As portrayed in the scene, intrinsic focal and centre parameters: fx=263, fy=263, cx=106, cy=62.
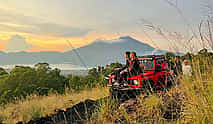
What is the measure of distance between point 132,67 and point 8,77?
6.16 metres

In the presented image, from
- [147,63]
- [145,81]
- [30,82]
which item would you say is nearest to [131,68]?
[145,81]

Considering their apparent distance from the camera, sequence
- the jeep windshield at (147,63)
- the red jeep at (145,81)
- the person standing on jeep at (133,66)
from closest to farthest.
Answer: the red jeep at (145,81) < the person standing on jeep at (133,66) < the jeep windshield at (147,63)

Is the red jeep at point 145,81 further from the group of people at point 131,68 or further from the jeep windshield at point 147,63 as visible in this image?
the group of people at point 131,68

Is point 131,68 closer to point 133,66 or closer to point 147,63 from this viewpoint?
point 133,66

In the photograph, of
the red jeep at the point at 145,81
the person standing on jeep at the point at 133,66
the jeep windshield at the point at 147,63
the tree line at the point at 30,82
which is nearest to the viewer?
the red jeep at the point at 145,81

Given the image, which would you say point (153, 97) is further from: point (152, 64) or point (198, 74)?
point (152, 64)

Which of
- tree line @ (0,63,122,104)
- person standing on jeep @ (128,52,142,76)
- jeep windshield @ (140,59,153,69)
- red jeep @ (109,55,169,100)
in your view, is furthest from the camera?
tree line @ (0,63,122,104)

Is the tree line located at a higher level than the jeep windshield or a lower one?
lower

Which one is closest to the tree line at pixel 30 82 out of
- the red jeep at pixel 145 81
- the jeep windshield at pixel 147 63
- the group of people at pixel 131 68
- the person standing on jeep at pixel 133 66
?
the jeep windshield at pixel 147 63

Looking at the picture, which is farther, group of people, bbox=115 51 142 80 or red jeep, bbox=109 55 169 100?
group of people, bbox=115 51 142 80

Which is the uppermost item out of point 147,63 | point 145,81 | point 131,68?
point 147,63

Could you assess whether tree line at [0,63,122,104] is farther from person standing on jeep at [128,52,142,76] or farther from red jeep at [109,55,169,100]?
person standing on jeep at [128,52,142,76]

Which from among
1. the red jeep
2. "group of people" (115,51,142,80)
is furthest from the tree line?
"group of people" (115,51,142,80)

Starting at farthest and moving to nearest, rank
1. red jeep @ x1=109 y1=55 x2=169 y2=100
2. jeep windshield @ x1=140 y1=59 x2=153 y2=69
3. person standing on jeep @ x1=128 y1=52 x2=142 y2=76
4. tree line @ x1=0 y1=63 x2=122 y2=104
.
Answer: tree line @ x1=0 y1=63 x2=122 y2=104, jeep windshield @ x1=140 y1=59 x2=153 y2=69, person standing on jeep @ x1=128 y1=52 x2=142 y2=76, red jeep @ x1=109 y1=55 x2=169 y2=100
